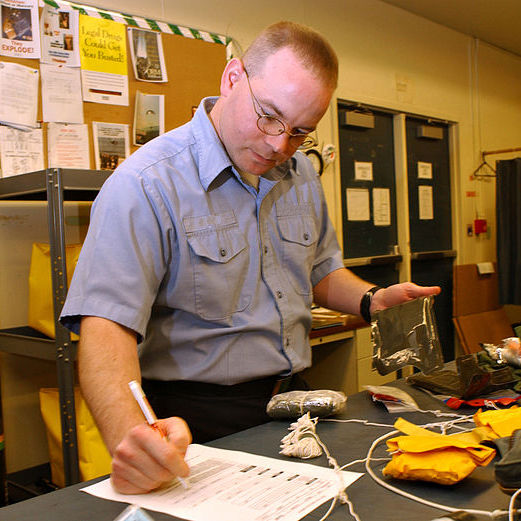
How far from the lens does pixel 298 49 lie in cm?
119

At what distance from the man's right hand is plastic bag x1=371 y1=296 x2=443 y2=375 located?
0.58 meters

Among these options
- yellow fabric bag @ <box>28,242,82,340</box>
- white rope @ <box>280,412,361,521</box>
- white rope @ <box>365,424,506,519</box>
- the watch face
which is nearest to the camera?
white rope @ <box>365,424,506,519</box>

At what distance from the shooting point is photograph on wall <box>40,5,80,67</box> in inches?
96.5

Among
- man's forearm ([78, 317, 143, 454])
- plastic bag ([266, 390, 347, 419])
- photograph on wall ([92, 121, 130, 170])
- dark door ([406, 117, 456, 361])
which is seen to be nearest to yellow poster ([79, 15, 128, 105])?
photograph on wall ([92, 121, 130, 170])

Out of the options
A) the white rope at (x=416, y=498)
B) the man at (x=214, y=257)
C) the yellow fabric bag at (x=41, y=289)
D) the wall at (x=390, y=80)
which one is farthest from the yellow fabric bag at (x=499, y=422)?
the wall at (x=390, y=80)

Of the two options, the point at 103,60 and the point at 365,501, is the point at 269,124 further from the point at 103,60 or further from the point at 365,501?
the point at 103,60

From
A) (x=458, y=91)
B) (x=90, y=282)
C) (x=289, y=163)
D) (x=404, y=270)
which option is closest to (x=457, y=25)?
(x=458, y=91)

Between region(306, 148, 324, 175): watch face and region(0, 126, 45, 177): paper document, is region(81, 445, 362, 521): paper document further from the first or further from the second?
region(306, 148, 324, 175): watch face

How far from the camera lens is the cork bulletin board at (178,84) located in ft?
8.65

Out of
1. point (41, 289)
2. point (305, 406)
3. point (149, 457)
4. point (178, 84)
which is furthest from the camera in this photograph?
point (178, 84)

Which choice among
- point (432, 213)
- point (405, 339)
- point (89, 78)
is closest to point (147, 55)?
point (89, 78)

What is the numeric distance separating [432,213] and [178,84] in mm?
2609

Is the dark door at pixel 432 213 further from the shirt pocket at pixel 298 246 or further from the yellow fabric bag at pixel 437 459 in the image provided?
the yellow fabric bag at pixel 437 459

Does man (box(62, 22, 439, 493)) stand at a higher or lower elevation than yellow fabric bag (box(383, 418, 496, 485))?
higher
